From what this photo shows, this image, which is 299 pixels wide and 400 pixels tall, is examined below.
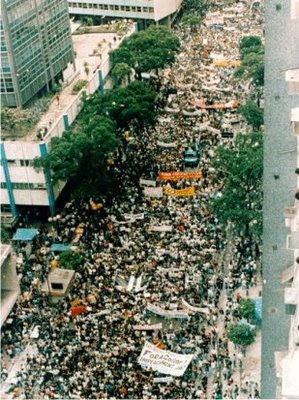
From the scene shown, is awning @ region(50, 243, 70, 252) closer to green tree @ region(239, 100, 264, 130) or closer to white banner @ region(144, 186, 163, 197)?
white banner @ region(144, 186, 163, 197)

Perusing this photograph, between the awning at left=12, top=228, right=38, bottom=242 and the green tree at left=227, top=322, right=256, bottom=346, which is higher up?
the awning at left=12, top=228, right=38, bottom=242

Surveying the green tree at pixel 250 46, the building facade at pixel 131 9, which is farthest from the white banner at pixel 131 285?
the building facade at pixel 131 9

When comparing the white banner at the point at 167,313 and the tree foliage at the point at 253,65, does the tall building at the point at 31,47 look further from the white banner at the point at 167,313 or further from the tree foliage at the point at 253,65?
the white banner at the point at 167,313

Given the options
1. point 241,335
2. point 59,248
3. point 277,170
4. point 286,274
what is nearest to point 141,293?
point 241,335

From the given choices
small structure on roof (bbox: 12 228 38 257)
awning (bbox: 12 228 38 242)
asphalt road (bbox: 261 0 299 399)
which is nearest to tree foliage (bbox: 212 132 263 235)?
awning (bbox: 12 228 38 242)

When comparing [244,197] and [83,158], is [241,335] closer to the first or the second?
[244,197]

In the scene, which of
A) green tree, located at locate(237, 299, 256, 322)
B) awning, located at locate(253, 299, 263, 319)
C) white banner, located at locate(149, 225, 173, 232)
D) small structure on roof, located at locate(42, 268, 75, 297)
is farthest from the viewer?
white banner, located at locate(149, 225, 173, 232)
